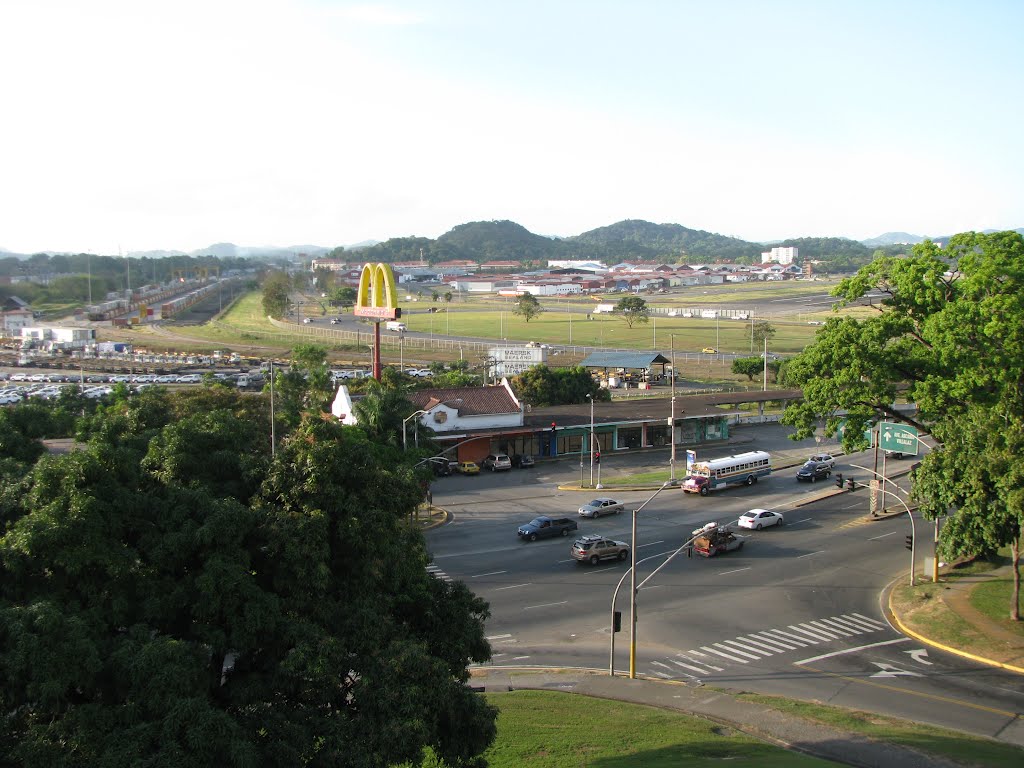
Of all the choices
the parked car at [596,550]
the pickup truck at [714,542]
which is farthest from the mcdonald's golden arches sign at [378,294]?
the pickup truck at [714,542]

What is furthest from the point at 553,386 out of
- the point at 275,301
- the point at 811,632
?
the point at 275,301

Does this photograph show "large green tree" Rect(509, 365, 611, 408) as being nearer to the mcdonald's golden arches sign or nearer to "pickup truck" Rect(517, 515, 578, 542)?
the mcdonald's golden arches sign

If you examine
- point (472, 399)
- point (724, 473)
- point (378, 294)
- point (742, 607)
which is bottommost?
point (742, 607)

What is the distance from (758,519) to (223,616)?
32.4m

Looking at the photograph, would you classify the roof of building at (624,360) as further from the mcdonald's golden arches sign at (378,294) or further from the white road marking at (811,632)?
the white road marking at (811,632)

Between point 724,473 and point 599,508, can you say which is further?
point 724,473

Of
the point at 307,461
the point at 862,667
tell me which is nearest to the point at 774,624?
the point at 862,667

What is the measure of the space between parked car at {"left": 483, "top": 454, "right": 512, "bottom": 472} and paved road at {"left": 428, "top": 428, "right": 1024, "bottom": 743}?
7993 mm

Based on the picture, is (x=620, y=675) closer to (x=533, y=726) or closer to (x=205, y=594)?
(x=533, y=726)

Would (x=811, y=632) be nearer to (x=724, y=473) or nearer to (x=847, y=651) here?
(x=847, y=651)

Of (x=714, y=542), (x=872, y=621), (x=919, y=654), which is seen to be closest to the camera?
(x=919, y=654)

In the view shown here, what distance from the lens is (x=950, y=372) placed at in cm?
3431

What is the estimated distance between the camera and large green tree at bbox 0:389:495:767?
12344mm

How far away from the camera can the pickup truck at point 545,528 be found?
40.4 m
